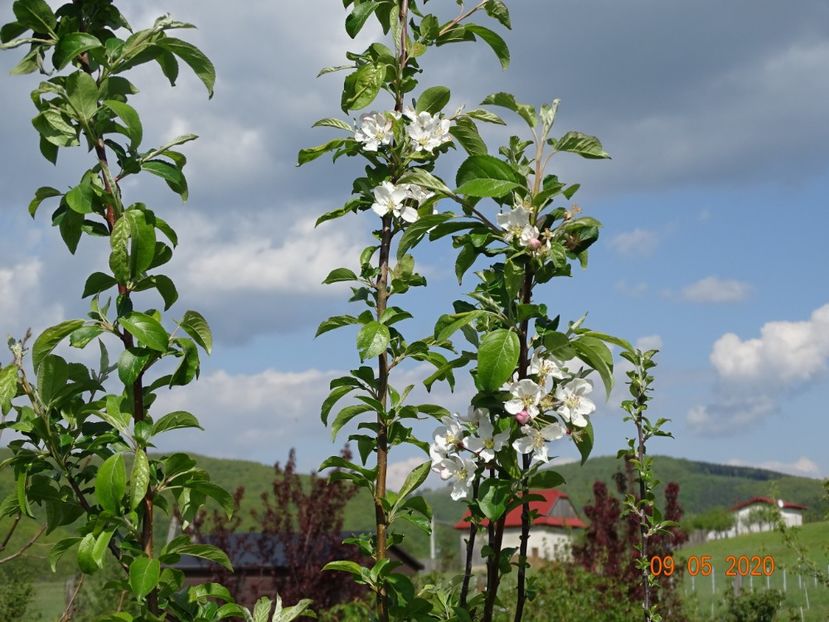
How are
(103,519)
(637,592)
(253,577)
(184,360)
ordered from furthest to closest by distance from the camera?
(253,577), (637,592), (184,360), (103,519)

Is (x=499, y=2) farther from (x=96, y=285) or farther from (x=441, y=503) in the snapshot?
(x=441, y=503)

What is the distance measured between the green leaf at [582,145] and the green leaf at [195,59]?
106 cm

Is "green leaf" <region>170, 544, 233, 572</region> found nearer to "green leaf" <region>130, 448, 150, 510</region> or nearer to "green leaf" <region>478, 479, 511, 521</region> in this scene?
"green leaf" <region>130, 448, 150, 510</region>

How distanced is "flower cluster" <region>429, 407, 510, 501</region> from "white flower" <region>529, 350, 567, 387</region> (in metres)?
0.18

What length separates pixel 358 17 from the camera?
287cm

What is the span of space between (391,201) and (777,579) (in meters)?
24.1

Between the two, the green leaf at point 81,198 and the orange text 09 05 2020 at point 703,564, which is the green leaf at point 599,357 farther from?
the orange text 09 05 2020 at point 703,564

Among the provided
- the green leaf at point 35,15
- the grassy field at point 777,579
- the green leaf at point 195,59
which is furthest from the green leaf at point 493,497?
the grassy field at point 777,579

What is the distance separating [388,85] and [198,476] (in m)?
1.41

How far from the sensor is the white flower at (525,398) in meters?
2.20

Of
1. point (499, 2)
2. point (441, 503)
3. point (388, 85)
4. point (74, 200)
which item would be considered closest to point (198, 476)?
point (74, 200)

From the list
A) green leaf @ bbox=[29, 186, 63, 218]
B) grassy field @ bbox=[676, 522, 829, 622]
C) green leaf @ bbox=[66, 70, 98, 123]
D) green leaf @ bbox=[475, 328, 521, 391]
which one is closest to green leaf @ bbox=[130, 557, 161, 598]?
green leaf @ bbox=[475, 328, 521, 391]

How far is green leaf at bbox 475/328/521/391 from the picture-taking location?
6.91 feet

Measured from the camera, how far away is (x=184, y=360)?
7.84 feet
